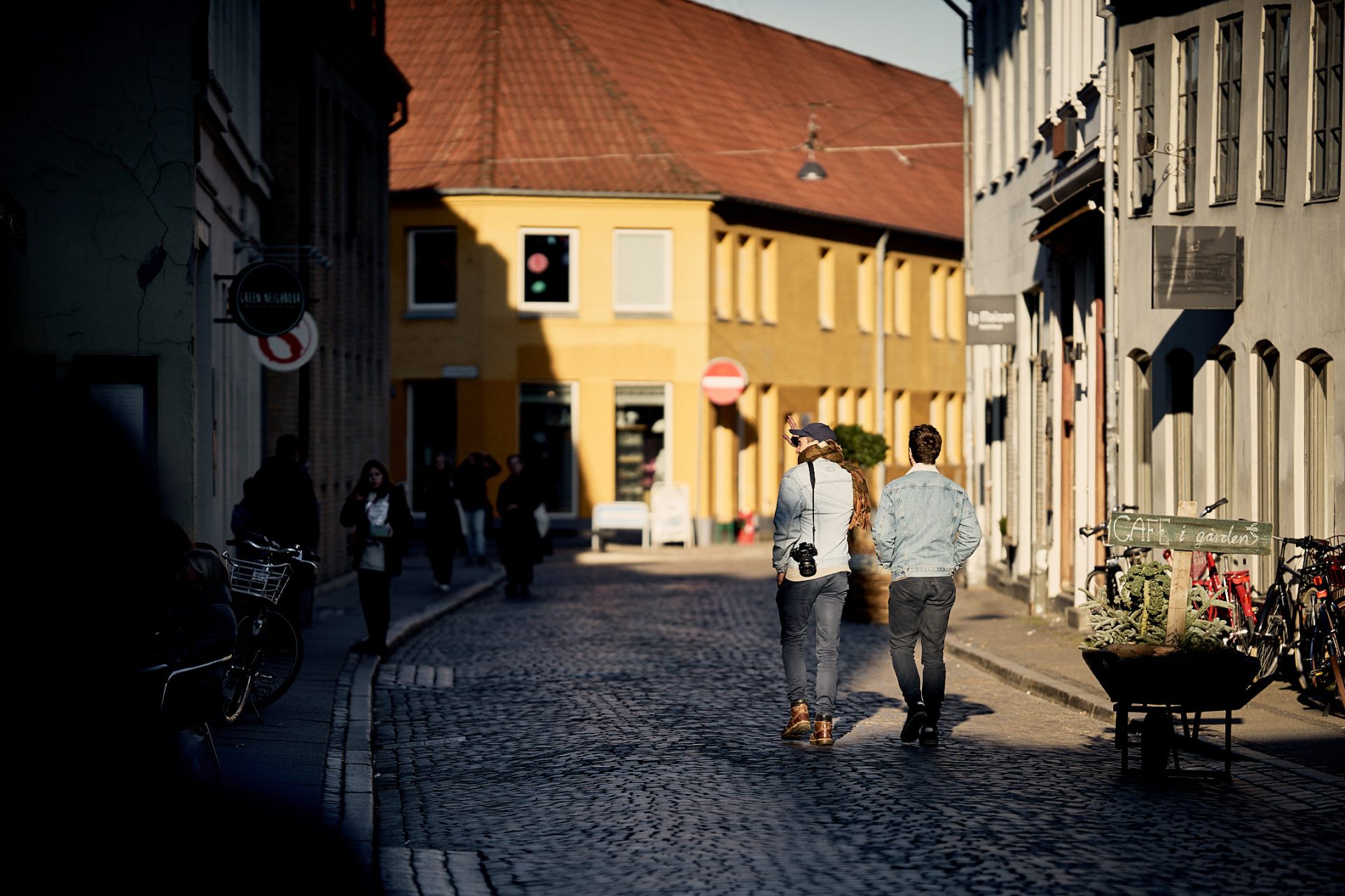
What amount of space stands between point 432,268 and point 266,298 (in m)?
27.4

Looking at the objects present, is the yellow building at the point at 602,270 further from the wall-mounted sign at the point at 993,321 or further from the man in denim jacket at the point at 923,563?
the man in denim jacket at the point at 923,563

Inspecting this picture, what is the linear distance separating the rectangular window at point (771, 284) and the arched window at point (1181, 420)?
27223mm

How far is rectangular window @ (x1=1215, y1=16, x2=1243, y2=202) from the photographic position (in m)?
17.3

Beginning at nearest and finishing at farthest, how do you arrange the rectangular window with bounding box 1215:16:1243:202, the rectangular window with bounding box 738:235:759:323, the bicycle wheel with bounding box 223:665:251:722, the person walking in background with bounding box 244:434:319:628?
the bicycle wheel with bounding box 223:665:251:722 < the person walking in background with bounding box 244:434:319:628 < the rectangular window with bounding box 1215:16:1243:202 < the rectangular window with bounding box 738:235:759:323

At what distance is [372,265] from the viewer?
111 feet

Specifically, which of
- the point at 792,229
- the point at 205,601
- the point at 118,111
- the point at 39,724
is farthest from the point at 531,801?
the point at 792,229

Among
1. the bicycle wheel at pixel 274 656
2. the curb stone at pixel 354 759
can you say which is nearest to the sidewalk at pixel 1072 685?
the curb stone at pixel 354 759

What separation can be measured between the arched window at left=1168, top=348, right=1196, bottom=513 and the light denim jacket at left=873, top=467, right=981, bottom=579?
6734 millimetres

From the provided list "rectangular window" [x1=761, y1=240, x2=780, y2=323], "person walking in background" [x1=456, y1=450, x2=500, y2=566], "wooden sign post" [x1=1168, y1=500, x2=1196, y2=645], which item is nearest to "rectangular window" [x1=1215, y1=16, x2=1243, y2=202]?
"wooden sign post" [x1=1168, y1=500, x2=1196, y2=645]

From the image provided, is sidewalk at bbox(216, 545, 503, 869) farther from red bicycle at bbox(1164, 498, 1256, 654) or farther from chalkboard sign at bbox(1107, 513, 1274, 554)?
red bicycle at bbox(1164, 498, 1256, 654)

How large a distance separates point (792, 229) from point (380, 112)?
14571mm

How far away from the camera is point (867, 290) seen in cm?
5016

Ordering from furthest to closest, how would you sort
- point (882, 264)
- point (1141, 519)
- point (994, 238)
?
point (882, 264) < point (994, 238) < point (1141, 519)

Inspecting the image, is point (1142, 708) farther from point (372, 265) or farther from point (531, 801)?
point (372, 265)
